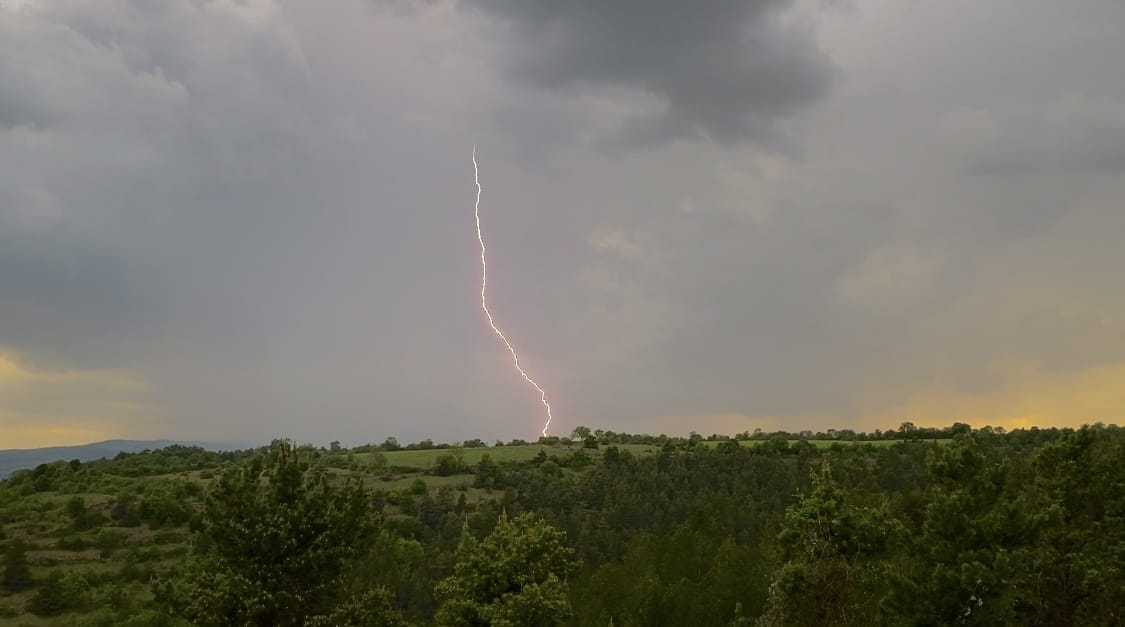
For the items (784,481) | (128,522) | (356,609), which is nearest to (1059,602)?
(356,609)

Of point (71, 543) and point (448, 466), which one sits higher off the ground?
point (448, 466)

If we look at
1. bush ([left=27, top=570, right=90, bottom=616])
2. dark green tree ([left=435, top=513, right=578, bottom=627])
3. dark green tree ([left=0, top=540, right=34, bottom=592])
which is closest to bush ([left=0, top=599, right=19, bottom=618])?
bush ([left=27, top=570, right=90, bottom=616])

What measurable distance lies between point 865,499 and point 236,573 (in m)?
43.0

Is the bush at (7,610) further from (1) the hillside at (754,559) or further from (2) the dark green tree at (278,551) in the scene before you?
(2) the dark green tree at (278,551)

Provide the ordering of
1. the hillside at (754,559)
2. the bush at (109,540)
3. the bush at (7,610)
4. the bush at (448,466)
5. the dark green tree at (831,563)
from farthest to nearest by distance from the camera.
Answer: the bush at (448,466) < the bush at (109,540) < the bush at (7,610) < the dark green tree at (831,563) < the hillside at (754,559)

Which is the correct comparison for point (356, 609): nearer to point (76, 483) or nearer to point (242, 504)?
point (242, 504)

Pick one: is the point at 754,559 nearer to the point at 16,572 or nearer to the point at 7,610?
the point at 7,610

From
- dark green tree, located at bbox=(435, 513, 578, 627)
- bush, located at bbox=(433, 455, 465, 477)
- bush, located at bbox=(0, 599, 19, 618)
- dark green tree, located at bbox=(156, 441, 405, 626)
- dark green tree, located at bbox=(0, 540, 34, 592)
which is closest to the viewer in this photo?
dark green tree, located at bbox=(156, 441, 405, 626)

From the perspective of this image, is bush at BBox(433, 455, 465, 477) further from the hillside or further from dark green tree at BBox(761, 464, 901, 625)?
dark green tree at BBox(761, 464, 901, 625)

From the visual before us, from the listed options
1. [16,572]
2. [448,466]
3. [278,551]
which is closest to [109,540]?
[16,572]

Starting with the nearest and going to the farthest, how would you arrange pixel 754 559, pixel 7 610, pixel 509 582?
pixel 509 582 → pixel 754 559 → pixel 7 610

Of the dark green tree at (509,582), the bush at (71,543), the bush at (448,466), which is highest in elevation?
the bush at (448,466)

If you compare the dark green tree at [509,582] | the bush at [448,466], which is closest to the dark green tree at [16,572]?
the bush at [448,466]

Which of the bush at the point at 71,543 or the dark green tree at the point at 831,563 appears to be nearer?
the dark green tree at the point at 831,563
